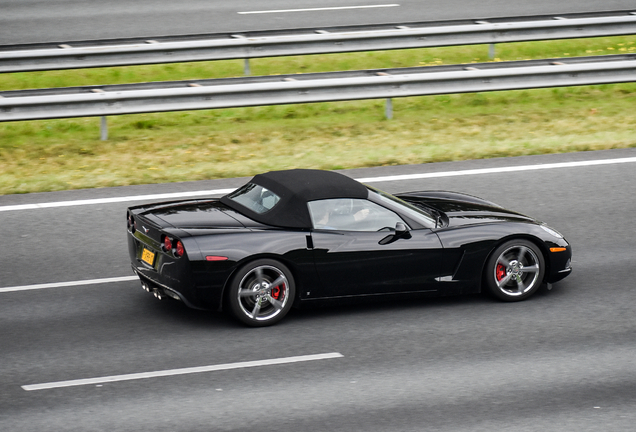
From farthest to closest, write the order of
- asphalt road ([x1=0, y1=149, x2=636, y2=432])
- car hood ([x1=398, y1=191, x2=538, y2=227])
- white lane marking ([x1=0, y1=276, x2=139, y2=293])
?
white lane marking ([x1=0, y1=276, x2=139, y2=293]) < car hood ([x1=398, y1=191, x2=538, y2=227]) < asphalt road ([x1=0, y1=149, x2=636, y2=432])

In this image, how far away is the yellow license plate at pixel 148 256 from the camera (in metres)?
7.91

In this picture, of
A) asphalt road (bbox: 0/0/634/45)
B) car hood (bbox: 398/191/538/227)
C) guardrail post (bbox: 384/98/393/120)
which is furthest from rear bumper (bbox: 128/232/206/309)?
asphalt road (bbox: 0/0/634/45)

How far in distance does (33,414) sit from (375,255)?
3.11 metres

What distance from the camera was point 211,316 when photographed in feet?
26.8

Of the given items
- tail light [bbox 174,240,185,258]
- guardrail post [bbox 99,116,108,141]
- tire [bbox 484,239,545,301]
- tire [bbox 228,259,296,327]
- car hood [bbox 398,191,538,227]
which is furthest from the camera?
guardrail post [bbox 99,116,108,141]

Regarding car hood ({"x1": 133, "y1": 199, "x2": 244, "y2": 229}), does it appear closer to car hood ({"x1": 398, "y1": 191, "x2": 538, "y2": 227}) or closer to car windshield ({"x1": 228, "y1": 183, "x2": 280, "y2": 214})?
car windshield ({"x1": 228, "y1": 183, "x2": 280, "y2": 214})

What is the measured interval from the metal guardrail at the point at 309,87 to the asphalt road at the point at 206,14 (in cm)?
450

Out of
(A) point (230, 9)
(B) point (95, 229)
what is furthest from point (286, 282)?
(A) point (230, 9)

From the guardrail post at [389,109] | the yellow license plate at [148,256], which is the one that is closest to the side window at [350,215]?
the yellow license plate at [148,256]

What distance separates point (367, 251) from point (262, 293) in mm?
968

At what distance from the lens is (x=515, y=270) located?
8508mm

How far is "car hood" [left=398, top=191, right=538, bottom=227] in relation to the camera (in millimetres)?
8570

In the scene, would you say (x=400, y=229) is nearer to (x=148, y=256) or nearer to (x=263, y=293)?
(x=263, y=293)

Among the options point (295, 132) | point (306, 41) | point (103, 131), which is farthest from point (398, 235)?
point (306, 41)
